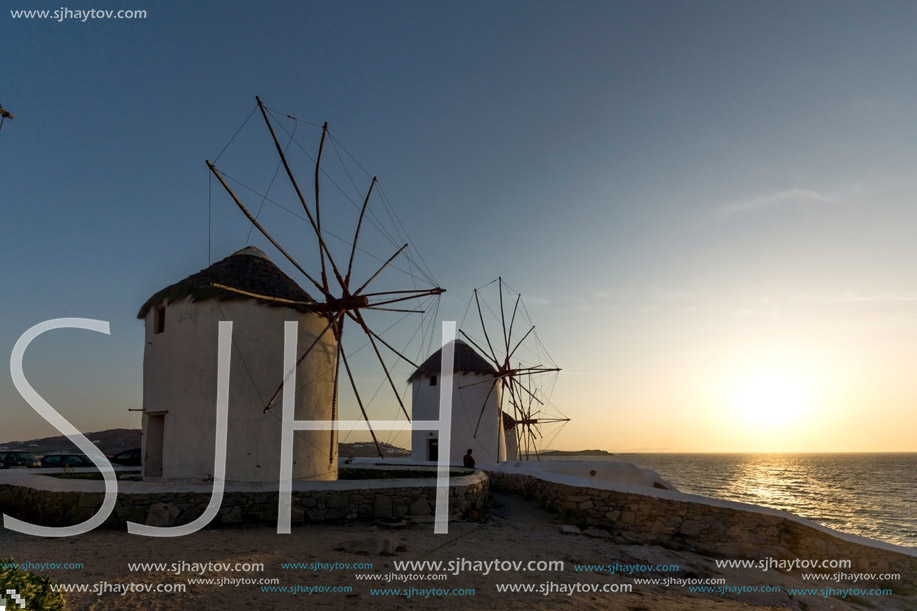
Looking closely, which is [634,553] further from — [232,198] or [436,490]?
[232,198]

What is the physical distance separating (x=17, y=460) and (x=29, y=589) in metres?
20.0

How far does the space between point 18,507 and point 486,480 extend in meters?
9.54

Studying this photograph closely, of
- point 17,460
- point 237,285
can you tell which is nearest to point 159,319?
point 237,285

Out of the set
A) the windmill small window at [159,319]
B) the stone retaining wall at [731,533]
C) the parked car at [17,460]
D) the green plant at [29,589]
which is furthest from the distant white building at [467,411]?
the green plant at [29,589]

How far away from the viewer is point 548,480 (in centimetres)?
1379

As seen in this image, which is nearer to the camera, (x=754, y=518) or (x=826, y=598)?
(x=826, y=598)

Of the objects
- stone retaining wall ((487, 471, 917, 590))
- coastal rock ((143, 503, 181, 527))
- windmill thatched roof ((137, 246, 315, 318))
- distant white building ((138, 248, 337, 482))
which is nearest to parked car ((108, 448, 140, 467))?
distant white building ((138, 248, 337, 482))

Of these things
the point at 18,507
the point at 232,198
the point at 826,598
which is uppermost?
the point at 232,198

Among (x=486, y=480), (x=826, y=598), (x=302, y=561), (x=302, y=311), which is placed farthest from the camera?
(x=486, y=480)

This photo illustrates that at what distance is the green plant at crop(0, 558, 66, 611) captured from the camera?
3.98m

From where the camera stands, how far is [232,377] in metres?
12.0

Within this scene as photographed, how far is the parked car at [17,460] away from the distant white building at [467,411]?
1394cm

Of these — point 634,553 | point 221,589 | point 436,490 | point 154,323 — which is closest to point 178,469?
point 154,323

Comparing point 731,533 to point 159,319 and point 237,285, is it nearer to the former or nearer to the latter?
point 237,285
